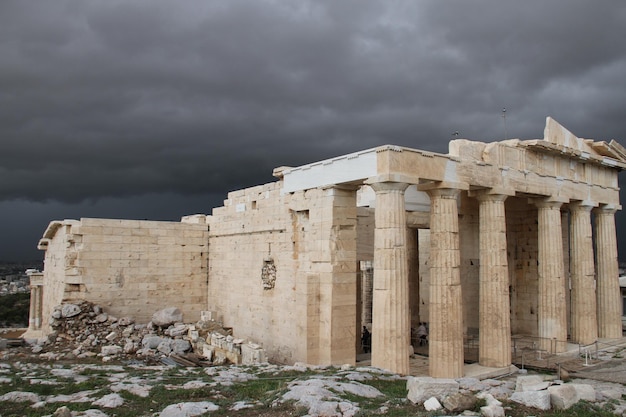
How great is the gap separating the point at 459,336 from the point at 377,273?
10.7ft

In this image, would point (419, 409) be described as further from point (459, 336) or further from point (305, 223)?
point (305, 223)

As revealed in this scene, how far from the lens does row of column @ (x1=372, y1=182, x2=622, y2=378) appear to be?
1463cm

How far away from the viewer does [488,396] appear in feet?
30.8

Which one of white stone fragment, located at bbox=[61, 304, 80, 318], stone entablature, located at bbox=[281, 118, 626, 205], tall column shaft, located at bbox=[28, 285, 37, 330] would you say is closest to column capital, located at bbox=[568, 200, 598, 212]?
stone entablature, located at bbox=[281, 118, 626, 205]

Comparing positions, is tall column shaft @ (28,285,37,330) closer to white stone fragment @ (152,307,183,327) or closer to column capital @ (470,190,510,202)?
white stone fragment @ (152,307,183,327)

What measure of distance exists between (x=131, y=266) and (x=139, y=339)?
317 cm

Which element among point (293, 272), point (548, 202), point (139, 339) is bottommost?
point (139, 339)

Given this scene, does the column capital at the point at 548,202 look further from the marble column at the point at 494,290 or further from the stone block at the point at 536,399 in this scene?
the stone block at the point at 536,399

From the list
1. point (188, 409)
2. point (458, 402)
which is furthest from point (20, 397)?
point (458, 402)

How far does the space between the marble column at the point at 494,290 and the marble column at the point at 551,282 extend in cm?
327

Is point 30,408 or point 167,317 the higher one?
point 167,317

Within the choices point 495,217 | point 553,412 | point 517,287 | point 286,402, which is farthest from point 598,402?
point 517,287

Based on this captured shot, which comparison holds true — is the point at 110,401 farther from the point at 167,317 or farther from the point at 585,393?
the point at 167,317

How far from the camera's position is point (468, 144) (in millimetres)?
17281
